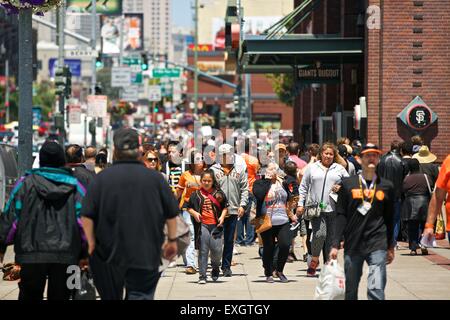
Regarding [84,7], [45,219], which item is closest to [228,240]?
[45,219]

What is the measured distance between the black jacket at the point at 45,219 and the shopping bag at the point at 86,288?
442mm

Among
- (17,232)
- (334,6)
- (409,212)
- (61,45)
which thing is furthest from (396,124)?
(17,232)

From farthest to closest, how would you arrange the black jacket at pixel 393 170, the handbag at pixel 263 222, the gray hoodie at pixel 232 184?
1. the black jacket at pixel 393 170
2. the gray hoodie at pixel 232 184
3. the handbag at pixel 263 222

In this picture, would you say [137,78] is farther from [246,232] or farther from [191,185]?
[191,185]

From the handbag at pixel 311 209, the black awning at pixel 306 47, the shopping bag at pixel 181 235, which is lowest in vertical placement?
the handbag at pixel 311 209

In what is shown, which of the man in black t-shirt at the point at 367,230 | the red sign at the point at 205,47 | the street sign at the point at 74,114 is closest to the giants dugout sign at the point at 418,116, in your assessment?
the street sign at the point at 74,114

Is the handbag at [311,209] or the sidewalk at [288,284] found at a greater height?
the handbag at [311,209]

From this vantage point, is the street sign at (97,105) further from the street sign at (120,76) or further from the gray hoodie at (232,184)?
the gray hoodie at (232,184)

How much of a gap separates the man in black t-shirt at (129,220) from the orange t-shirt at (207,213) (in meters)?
7.15

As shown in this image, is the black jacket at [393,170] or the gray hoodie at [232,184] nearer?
the gray hoodie at [232,184]

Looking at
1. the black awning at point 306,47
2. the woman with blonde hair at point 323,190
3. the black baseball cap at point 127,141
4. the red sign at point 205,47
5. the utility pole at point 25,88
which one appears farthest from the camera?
the red sign at point 205,47

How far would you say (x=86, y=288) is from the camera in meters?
11.3

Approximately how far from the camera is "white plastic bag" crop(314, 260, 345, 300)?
11.6m

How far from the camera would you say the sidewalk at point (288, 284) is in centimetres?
1554
